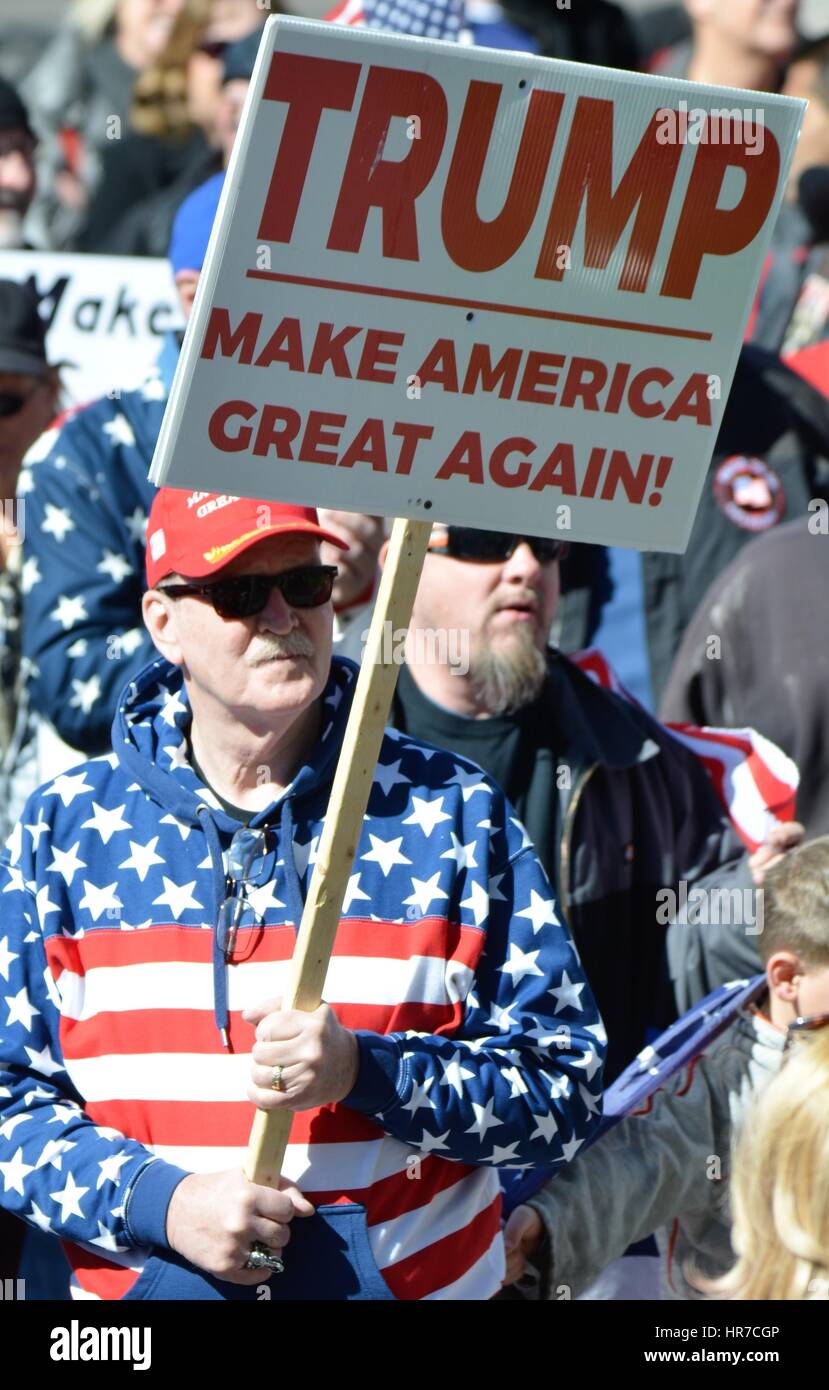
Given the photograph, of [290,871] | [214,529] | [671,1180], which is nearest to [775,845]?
[671,1180]

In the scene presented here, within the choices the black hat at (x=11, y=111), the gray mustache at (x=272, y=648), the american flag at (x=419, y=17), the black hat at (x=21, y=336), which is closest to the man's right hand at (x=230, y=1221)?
the gray mustache at (x=272, y=648)

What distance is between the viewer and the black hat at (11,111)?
598 cm

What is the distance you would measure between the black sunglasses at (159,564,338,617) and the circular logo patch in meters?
2.41

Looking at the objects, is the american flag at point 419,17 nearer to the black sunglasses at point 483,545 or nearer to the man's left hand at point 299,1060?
the black sunglasses at point 483,545

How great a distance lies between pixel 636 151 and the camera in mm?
2471

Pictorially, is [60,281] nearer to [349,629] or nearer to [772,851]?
[349,629]

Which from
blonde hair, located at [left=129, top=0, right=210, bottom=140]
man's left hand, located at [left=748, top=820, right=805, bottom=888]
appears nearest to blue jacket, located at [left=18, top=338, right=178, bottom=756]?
man's left hand, located at [left=748, top=820, right=805, bottom=888]

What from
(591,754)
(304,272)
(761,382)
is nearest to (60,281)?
(761,382)

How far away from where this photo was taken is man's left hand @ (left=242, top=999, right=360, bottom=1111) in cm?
246

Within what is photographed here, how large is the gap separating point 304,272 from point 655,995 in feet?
5.69

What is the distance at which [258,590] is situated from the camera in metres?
2.80

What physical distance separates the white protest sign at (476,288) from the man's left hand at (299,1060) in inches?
26.6

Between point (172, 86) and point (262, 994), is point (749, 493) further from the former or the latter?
point (262, 994)
